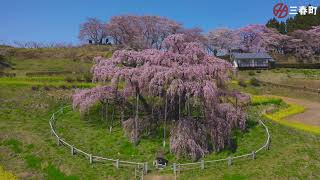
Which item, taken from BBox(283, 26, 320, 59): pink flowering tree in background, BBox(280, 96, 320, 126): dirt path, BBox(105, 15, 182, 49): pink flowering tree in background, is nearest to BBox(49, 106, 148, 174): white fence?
BBox(280, 96, 320, 126): dirt path

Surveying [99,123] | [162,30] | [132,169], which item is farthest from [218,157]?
[162,30]

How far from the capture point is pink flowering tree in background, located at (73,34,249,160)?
29.6 meters

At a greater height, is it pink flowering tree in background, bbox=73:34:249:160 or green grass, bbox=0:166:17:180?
pink flowering tree in background, bbox=73:34:249:160

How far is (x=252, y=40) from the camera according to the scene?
104 m

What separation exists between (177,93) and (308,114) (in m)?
23.2

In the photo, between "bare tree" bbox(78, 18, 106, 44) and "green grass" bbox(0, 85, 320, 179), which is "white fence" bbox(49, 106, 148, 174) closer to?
"green grass" bbox(0, 85, 320, 179)

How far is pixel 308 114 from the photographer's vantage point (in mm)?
46906

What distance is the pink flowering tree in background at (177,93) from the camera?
97.1 feet

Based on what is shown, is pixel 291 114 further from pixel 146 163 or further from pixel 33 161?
pixel 33 161

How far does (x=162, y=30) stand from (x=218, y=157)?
59.9m

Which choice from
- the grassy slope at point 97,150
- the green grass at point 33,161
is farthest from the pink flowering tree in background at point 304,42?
the green grass at point 33,161

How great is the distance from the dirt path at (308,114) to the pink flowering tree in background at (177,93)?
10973 mm

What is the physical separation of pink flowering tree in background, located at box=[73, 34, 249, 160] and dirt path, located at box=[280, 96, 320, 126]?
11.0 metres

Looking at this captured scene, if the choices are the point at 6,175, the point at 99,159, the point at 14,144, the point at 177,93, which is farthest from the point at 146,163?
the point at 14,144
